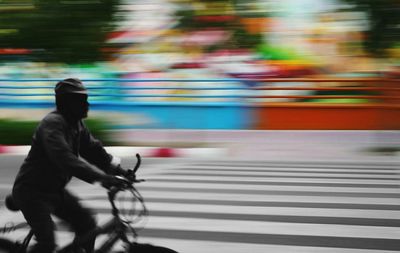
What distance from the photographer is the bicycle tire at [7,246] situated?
13.7 feet

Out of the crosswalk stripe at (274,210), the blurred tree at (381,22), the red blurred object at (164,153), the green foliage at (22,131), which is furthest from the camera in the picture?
the green foliage at (22,131)

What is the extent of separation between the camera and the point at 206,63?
20.7 meters

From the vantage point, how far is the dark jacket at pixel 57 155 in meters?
3.76

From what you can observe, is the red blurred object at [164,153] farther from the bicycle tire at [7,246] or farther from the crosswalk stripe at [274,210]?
the bicycle tire at [7,246]

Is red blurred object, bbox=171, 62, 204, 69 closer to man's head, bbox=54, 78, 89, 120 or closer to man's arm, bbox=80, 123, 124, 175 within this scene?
man's arm, bbox=80, 123, 124, 175

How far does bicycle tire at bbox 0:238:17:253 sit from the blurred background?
10965 millimetres

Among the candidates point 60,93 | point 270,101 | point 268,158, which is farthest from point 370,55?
point 60,93

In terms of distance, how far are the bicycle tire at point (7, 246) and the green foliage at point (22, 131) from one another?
1087 cm

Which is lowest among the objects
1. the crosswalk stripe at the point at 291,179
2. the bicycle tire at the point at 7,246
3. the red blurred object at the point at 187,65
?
the red blurred object at the point at 187,65

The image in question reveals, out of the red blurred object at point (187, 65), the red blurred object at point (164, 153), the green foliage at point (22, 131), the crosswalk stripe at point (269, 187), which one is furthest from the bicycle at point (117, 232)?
the red blurred object at point (187, 65)

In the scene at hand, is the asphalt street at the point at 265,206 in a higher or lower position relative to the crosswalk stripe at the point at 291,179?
higher

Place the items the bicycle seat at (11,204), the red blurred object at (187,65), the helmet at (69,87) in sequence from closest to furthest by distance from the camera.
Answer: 1. the helmet at (69,87)
2. the bicycle seat at (11,204)
3. the red blurred object at (187,65)

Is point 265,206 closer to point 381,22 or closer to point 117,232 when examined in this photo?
point 117,232

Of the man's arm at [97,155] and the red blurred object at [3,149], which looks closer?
the man's arm at [97,155]
